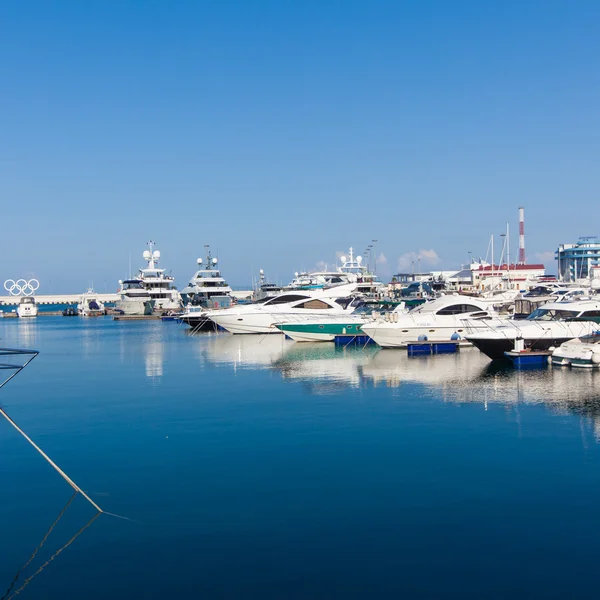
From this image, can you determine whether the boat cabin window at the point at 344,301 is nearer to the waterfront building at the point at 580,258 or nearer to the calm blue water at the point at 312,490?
the calm blue water at the point at 312,490

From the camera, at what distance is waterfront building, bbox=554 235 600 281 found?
12369 cm

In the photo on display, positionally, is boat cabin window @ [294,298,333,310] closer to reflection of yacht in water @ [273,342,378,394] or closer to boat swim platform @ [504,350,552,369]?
reflection of yacht in water @ [273,342,378,394]

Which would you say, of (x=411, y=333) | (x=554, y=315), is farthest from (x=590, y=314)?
(x=411, y=333)

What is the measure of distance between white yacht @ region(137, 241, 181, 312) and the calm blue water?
75.0 metres

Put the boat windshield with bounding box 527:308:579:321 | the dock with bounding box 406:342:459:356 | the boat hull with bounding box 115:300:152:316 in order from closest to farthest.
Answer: the boat windshield with bounding box 527:308:579:321 < the dock with bounding box 406:342:459:356 < the boat hull with bounding box 115:300:152:316

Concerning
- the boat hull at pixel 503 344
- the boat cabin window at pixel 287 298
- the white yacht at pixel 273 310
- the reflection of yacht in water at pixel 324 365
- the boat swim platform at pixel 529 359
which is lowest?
the reflection of yacht in water at pixel 324 365

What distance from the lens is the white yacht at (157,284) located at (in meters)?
104

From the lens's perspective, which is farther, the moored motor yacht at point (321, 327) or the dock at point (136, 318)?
the dock at point (136, 318)

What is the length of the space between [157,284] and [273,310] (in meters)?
56.8

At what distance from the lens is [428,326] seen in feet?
140

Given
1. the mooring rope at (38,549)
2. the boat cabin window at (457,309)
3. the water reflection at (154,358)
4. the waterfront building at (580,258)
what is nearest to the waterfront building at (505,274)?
the waterfront building at (580,258)

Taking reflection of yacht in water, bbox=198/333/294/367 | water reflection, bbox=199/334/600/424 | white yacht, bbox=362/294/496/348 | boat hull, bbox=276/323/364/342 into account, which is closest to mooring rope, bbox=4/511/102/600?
water reflection, bbox=199/334/600/424

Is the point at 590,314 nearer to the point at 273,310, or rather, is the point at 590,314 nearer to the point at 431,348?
the point at 431,348

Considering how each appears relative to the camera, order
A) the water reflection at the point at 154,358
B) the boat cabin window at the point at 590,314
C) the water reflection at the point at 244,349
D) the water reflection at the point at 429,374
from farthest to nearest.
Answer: the water reflection at the point at 244,349
the boat cabin window at the point at 590,314
the water reflection at the point at 154,358
the water reflection at the point at 429,374
